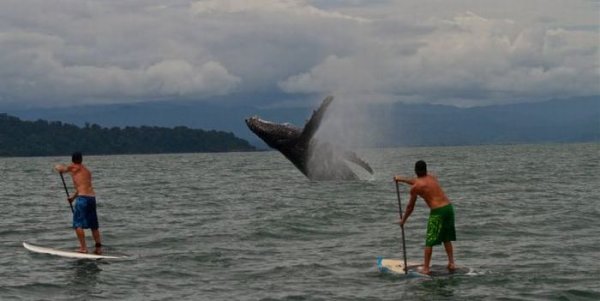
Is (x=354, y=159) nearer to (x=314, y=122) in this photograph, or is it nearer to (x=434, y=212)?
(x=314, y=122)

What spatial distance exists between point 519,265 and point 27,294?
289 inches

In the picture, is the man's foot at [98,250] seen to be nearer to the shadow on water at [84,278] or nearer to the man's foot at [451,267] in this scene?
the shadow on water at [84,278]

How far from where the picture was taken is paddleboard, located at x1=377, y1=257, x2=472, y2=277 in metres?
13.0

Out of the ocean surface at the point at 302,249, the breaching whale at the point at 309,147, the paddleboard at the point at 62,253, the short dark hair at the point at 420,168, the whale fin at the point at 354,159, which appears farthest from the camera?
the whale fin at the point at 354,159

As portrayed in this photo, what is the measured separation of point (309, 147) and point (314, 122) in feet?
6.86

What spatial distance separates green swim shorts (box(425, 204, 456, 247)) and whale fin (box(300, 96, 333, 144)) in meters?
14.0

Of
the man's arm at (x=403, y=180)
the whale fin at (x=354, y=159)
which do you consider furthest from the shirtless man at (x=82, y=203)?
the whale fin at (x=354, y=159)

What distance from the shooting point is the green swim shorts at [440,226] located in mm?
13078

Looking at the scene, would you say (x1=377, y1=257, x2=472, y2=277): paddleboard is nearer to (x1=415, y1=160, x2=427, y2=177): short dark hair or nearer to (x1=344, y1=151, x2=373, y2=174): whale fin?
(x1=415, y1=160, x2=427, y2=177): short dark hair

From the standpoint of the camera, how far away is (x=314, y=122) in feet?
91.7

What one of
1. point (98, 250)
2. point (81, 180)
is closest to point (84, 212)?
point (81, 180)

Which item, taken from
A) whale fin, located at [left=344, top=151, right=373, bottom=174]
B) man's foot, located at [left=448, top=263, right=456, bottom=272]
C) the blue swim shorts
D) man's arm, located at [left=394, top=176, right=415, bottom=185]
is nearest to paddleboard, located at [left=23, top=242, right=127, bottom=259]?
the blue swim shorts

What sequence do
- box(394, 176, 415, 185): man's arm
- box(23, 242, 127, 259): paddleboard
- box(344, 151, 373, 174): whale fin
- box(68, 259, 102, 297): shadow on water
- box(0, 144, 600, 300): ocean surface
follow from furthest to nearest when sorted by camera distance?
box(344, 151, 373, 174): whale fin → box(23, 242, 127, 259): paddleboard → box(394, 176, 415, 185): man's arm → box(68, 259, 102, 297): shadow on water → box(0, 144, 600, 300): ocean surface

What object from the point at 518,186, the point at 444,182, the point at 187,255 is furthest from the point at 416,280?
the point at 444,182
